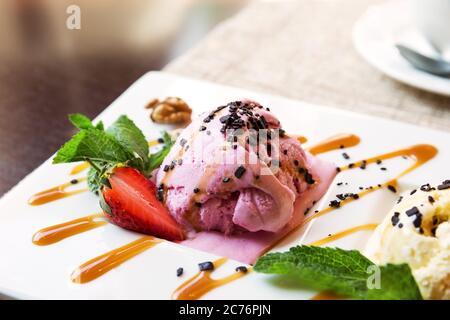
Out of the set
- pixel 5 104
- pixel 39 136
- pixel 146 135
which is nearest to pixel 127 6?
pixel 5 104

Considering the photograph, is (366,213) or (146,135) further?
(146,135)

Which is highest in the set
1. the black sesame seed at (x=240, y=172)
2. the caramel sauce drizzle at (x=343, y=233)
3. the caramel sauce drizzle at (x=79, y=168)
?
the black sesame seed at (x=240, y=172)

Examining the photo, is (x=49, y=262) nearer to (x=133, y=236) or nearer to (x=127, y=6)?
(x=133, y=236)

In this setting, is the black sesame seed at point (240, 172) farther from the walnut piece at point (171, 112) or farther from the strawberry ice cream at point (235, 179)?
the walnut piece at point (171, 112)

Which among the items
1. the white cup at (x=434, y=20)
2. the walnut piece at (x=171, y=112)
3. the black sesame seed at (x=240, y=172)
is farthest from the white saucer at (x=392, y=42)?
the black sesame seed at (x=240, y=172)

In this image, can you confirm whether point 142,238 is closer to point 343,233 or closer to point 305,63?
point 343,233

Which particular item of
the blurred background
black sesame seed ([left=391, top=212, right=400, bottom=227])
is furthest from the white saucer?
black sesame seed ([left=391, top=212, right=400, bottom=227])

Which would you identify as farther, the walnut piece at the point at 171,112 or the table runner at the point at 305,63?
the table runner at the point at 305,63

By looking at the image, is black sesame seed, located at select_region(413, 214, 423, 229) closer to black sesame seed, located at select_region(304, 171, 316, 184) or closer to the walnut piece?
black sesame seed, located at select_region(304, 171, 316, 184)
